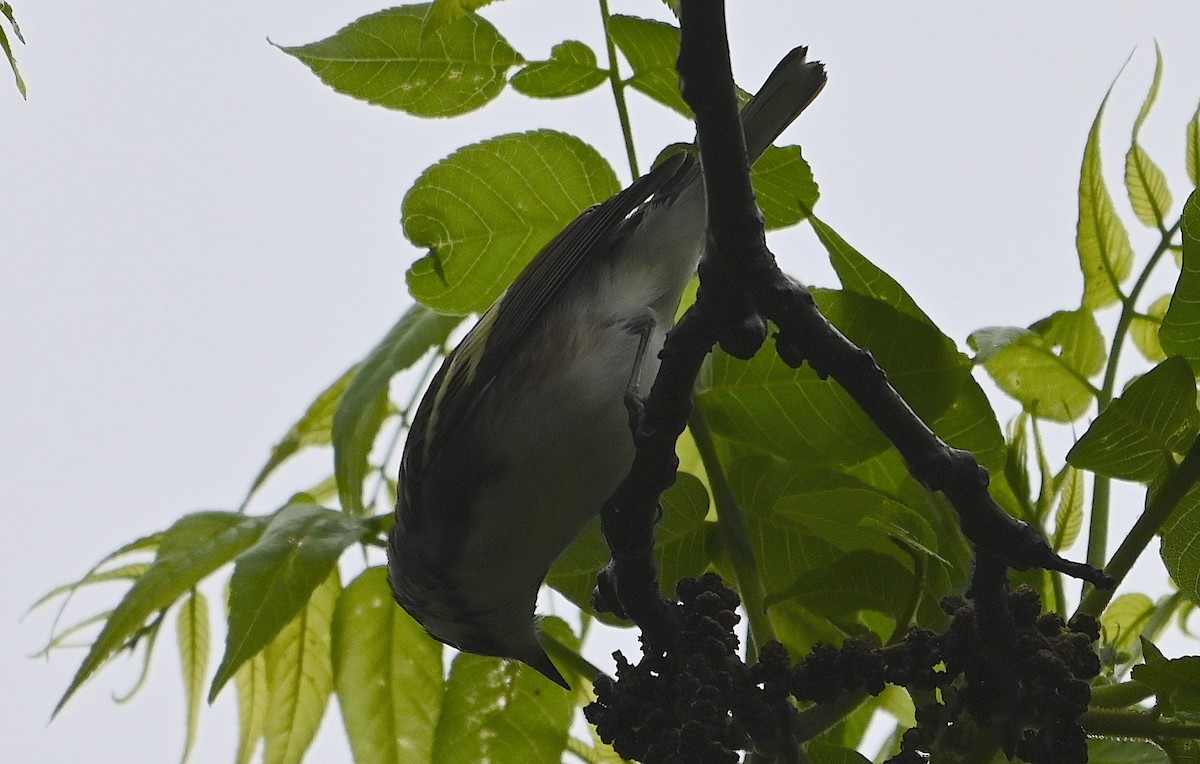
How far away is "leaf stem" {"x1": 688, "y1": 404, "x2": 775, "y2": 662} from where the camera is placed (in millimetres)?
1621

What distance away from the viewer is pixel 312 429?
2322 mm

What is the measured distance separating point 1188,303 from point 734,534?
0.65 m

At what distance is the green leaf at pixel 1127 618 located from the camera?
1.91 metres

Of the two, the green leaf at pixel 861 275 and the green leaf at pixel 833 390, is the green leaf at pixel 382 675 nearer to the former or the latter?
the green leaf at pixel 833 390

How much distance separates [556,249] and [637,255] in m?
0.24

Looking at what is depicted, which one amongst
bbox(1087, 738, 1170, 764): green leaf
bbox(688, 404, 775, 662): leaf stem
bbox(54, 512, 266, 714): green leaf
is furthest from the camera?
bbox(54, 512, 266, 714): green leaf

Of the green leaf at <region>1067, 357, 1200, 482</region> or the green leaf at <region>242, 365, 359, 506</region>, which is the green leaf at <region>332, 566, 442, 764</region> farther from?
the green leaf at <region>1067, 357, 1200, 482</region>

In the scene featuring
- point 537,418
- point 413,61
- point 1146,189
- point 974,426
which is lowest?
point 974,426

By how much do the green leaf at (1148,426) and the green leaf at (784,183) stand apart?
0.64 meters

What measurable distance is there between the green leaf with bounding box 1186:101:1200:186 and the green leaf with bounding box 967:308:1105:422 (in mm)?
253

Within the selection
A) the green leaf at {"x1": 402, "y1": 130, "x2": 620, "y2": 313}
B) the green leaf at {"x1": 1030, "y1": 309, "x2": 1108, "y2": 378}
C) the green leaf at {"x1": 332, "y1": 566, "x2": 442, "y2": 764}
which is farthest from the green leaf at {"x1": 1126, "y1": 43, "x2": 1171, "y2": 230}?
the green leaf at {"x1": 332, "y1": 566, "x2": 442, "y2": 764}

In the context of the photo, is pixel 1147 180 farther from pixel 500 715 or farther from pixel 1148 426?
pixel 500 715

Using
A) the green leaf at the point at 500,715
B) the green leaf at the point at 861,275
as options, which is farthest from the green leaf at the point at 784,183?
the green leaf at the point at 500,715

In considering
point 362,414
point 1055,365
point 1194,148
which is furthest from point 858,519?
point 362,414
